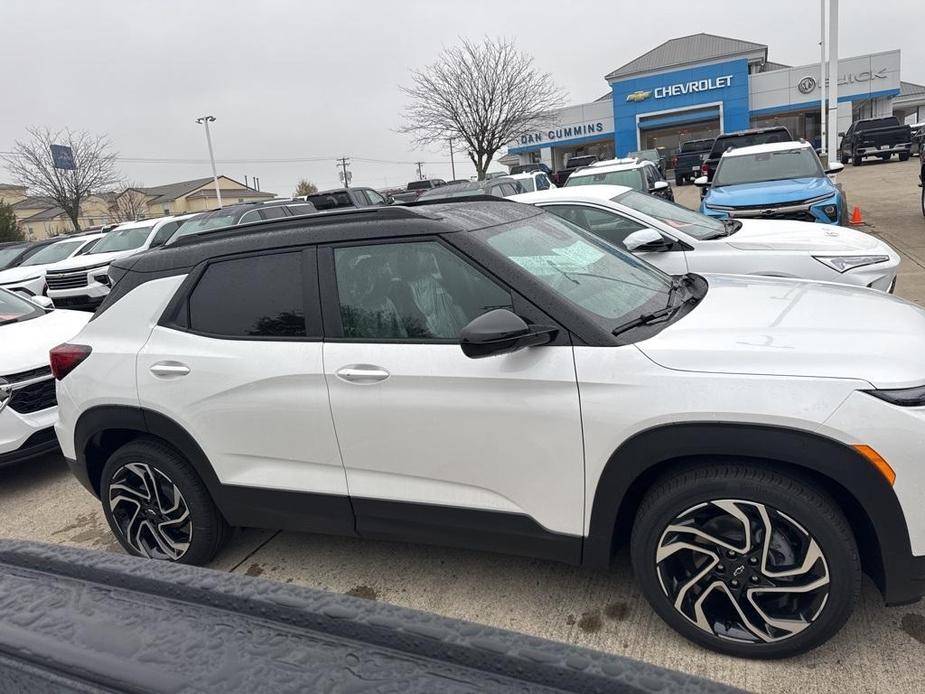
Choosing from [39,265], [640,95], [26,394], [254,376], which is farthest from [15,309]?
[640,95]

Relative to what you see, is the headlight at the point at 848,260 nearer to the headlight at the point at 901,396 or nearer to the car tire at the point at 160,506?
the headlight at the point at 901,396

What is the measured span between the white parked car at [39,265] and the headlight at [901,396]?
1503 cm

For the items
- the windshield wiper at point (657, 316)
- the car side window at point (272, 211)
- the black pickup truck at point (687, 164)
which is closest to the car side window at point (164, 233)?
the car side window at point (272, 211)

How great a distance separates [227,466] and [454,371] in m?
1.29

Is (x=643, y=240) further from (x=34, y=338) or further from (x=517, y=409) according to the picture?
(x=34, y=338)

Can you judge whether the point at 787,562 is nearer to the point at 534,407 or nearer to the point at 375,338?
the point at 534,407

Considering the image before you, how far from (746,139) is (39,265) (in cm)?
1659

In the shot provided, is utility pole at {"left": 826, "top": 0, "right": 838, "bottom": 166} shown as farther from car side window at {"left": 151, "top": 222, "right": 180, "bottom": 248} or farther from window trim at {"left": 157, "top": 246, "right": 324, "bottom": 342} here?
window trim at {"left": 157, "top": 246, "right": 324, "bottom": 342}

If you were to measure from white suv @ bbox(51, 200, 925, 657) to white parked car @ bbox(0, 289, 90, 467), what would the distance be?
1365mm

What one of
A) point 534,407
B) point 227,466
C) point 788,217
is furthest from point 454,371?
point 788,217

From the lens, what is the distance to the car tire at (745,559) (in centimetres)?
231

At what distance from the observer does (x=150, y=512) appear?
3.53 metres

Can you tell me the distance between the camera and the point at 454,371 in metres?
2.70

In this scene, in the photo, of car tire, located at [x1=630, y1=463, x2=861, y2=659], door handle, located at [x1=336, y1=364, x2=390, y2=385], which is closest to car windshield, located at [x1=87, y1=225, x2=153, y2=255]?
door handle, located at [x1=336, y1=364, x2=390, y2=385]
